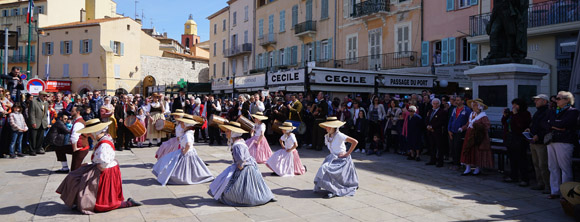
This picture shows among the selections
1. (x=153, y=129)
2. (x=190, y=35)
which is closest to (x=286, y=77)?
(x=153, y=129)

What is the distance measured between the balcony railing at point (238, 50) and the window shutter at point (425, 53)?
19663mm

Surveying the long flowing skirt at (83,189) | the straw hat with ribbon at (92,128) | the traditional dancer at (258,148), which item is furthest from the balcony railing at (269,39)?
the long flowing skirt at (83,189)

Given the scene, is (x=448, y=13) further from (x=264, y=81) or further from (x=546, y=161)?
(x=546, y=161)

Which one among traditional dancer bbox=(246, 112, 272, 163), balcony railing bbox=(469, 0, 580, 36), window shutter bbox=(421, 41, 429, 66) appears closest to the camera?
traditional dancer bbox=(246, 112, 272, 163)

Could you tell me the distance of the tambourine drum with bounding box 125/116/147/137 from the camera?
1313 centimetres

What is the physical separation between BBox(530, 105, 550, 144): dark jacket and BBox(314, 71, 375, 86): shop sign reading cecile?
9.92 m

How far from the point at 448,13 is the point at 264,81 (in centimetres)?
997

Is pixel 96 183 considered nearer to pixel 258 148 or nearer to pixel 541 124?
pixel 258 148

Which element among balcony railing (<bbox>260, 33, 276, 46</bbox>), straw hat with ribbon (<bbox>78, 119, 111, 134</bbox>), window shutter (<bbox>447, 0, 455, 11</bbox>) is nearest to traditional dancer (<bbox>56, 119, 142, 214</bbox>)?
straw hat with ribbon (<bbox>78, 119, 111, 134</bbox>)

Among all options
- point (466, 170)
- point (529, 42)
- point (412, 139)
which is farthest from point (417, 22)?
point (466, 170)

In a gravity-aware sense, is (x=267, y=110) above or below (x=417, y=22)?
below

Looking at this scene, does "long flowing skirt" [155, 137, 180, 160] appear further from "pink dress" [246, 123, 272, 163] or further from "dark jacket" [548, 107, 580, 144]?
"dark jacket" [548, 107, 580, 144]

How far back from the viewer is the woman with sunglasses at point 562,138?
6.86 m

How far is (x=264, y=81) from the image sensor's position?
66.0 feet
